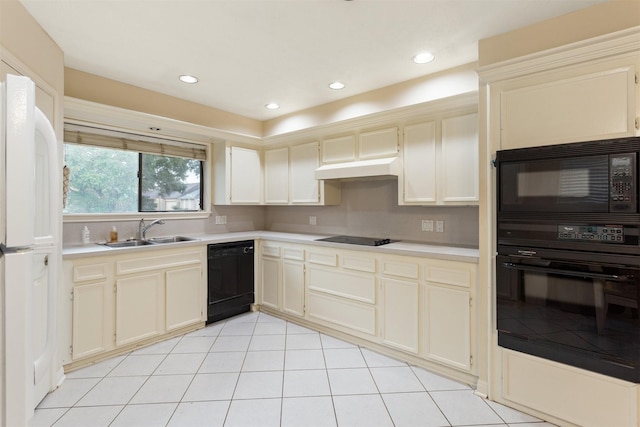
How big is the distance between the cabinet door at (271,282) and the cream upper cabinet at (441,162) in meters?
1.70

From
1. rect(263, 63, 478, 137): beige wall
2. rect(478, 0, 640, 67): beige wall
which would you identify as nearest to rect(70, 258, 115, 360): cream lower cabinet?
rect(263, 63, 478, 137): beige wall

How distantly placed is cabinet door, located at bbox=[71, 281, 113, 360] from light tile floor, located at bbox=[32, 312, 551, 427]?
0.54 ft

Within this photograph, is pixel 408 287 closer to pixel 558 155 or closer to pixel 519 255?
pixel 519 255

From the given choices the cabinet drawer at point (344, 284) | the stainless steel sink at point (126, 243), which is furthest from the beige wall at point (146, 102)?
the cabinet drawer at point (344, 284)

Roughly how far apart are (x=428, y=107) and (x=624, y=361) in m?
2.13

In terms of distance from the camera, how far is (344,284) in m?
3.01

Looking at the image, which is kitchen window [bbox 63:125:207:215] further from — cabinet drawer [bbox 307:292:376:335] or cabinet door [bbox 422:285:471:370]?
cabinet door [bbox 422:285:471:370]

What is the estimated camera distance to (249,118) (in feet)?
14.2

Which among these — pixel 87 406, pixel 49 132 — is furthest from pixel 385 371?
pixel 49 132

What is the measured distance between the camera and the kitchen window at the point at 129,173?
9.82ft

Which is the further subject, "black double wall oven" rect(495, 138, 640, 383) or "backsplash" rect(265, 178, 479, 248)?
"backsplash" rect(265, 178, 479, 248)

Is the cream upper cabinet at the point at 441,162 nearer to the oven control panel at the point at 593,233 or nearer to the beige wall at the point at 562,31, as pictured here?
the beige wall at the point at 562,31

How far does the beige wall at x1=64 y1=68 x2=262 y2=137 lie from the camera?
9.15ft

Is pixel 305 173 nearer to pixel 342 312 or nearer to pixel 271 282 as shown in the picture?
pixel 271 282
